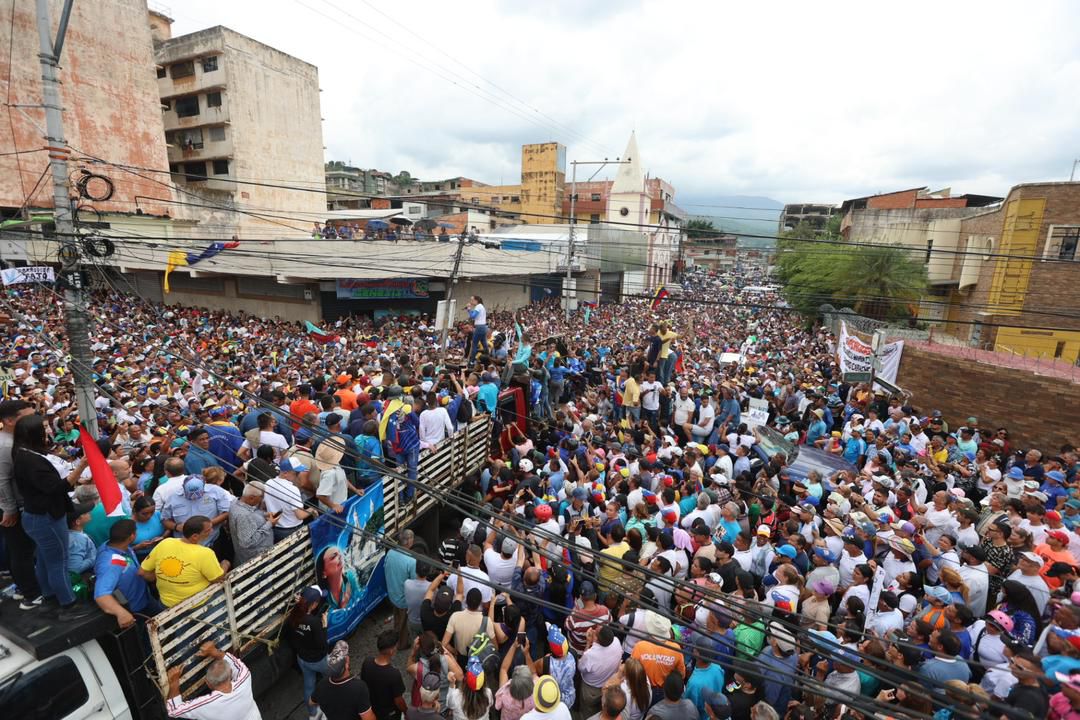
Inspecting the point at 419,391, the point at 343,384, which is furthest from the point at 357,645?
the point at 343,384

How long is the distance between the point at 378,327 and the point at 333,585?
18930 millimetres

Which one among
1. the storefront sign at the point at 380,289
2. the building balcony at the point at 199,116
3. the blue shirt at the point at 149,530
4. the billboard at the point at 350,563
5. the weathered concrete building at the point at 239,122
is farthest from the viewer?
the building balcony at the point at 199,116

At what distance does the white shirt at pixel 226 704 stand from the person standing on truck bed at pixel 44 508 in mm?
1018

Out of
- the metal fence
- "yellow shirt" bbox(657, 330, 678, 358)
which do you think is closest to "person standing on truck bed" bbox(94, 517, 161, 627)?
the metal fence

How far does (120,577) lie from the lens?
Result: 4.12 metres

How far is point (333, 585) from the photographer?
5691 millimetres

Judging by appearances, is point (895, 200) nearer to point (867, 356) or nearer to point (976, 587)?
point (867, 356)

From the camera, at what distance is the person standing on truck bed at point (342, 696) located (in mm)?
4148

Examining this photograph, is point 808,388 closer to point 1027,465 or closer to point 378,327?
point 1027,465

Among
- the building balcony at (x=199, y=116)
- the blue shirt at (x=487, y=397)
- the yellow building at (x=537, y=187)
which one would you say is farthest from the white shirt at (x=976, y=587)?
the yellow building at (x=537, y=187)

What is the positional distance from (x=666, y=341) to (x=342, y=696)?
10.1 meters

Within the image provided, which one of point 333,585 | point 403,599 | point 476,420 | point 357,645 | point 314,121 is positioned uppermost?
point 314,121

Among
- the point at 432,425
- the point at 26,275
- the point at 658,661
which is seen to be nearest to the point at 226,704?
the point at 658,661

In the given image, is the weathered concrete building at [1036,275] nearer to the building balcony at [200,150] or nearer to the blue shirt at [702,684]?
the blue shirt at [702,684]
